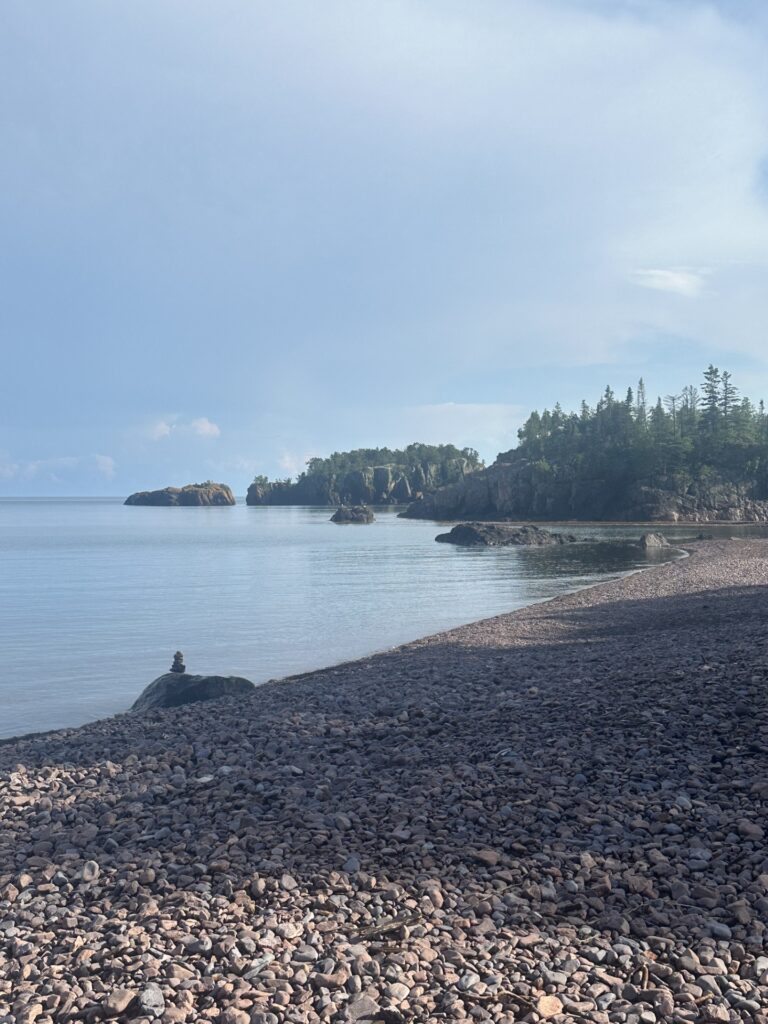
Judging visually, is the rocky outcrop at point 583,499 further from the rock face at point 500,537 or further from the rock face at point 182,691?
the rock face at point 182,691

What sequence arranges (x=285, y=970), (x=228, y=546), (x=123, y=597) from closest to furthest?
(x=285, y=970), (x=123, y=597), (x=228, y=546)

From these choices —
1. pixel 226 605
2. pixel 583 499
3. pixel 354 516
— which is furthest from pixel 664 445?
pixel 226 605

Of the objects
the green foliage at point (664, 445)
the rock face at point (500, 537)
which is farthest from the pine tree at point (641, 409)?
the rock face at point (500, 537)

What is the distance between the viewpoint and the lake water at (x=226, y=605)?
73.0 feet

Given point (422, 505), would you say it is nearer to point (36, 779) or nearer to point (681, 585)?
point (681, 585)

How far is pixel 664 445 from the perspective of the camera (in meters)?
140

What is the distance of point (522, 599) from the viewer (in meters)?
→ 37.7

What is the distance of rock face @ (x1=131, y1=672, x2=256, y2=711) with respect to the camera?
680 inches

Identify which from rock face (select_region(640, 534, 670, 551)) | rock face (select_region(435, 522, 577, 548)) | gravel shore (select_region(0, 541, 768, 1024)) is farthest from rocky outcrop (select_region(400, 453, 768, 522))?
gravel shore (select_region(0, 541, 768, 1024))

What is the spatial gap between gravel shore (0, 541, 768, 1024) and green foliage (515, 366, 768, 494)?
131 metres

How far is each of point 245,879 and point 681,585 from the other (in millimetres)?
32084

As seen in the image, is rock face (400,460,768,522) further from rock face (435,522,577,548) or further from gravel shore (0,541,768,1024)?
gravel shore (0,541,768,1024)

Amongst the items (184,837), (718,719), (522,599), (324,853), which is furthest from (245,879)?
(522,599)

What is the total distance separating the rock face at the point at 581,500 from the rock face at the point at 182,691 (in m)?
117
